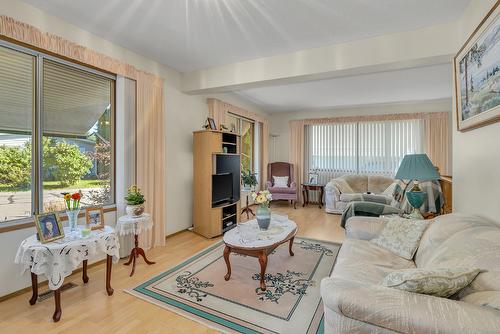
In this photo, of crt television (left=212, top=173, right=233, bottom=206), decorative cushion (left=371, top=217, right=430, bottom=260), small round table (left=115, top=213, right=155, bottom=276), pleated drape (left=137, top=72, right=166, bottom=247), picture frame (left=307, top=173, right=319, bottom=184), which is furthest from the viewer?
picture frame (left=307, top=173, right=319, bottom=184)

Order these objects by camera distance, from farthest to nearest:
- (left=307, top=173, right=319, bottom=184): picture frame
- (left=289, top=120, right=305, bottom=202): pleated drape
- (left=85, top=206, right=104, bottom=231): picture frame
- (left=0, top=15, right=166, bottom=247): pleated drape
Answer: (left=289, top=120, right=305, bottom=202): pleated drape
(left=307, top=173, right=319, bottom=184): picture frame
(left=0, top=15, right=166, bottom=247): pleated drape
(left=85, top=206, right=104, bottom=231): picture frame

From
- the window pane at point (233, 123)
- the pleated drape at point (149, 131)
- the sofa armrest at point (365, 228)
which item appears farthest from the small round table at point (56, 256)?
the window pane at point (233, 123)

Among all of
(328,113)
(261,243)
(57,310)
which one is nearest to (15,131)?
(57,310)

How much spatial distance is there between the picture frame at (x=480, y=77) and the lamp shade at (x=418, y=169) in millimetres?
428

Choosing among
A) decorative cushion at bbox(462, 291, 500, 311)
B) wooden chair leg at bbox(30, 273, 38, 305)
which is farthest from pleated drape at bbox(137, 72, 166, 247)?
decorative cushion at bbox(462, 291, 500, 311)

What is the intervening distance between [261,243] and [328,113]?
17.8 feet

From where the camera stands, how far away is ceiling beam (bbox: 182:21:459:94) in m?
2.66

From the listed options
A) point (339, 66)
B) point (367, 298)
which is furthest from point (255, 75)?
point (367, 298)

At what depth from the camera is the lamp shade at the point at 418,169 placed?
251 cm

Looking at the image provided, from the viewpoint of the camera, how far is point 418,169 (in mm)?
2559

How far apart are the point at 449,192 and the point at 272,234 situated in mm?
2666

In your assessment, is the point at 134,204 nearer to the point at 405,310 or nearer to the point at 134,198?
the point at 134,198

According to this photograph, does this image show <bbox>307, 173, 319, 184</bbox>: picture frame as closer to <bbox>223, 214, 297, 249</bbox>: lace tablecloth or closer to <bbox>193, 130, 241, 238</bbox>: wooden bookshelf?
<bbox>193, 130, 241, 238</bbox>: wooden bookshelf

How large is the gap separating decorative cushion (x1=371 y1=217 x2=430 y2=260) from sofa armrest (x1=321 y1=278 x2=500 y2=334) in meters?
1.20
